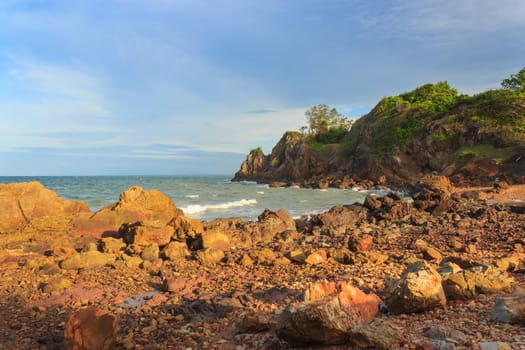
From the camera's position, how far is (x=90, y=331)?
161 inches

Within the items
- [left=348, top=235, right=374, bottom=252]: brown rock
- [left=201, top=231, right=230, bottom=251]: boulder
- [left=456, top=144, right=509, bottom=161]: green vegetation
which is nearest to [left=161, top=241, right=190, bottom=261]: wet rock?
[left=201, top=231, right=230, bottom=251]: boulder

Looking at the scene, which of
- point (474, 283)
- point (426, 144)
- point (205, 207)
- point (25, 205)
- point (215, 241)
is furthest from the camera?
point (426, 144)

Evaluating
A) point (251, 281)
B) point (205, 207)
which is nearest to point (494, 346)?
Answer: point (251, 281)

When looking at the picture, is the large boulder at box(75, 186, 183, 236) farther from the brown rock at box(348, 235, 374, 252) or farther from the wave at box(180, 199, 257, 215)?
the wave at box(180, 199, 257, 215)

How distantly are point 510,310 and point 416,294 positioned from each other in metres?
0.93

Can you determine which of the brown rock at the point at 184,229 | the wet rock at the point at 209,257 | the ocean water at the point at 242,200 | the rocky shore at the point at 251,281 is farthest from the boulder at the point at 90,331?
the ocean water at the point at 242,200

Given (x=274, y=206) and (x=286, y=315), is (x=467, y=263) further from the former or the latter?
(x=274, y=206)

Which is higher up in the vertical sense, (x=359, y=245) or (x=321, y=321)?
(x=321, y=321)

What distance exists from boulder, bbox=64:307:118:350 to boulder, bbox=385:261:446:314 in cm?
343

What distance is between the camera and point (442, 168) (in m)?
38.4

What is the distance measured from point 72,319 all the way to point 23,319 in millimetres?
2253

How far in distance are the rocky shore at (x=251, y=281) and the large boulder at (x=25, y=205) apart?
0.13 feet

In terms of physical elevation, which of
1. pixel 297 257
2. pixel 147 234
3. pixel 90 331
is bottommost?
pixel 297 257

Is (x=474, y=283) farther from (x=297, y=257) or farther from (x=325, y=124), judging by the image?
(x=325, y=124)
